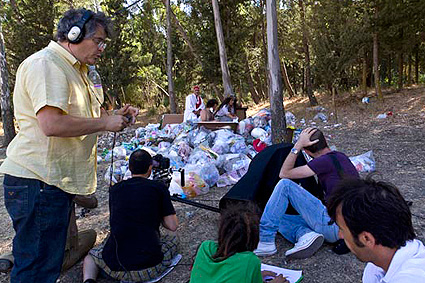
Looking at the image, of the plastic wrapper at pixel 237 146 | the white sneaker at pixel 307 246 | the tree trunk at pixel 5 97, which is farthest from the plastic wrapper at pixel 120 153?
the tree trunk at pixel 5 97

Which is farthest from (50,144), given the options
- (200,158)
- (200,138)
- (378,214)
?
(200,138)

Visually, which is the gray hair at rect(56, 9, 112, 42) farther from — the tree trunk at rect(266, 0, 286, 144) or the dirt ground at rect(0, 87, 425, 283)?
the tree trunk at rect(266, 0, 286, 144)

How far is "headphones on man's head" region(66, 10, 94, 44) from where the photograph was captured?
185 centimetres

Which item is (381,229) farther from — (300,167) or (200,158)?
(200,158)

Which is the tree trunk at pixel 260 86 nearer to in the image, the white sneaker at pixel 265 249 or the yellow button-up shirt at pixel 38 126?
the white sneaker at pixel 265 249

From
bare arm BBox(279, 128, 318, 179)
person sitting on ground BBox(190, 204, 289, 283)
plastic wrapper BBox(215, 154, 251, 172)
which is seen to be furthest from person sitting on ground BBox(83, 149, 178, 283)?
plastic wrapper BBox(215, 154, 251, 172)

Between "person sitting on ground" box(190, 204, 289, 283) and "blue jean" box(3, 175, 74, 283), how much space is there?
2.80 feet

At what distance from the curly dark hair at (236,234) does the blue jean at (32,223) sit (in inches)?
37.5

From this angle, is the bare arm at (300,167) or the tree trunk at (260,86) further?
the tree trunk at (260,86)

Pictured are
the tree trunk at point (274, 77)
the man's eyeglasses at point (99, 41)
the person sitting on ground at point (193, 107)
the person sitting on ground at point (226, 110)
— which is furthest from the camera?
the person sitting on ground at point (193, 107)

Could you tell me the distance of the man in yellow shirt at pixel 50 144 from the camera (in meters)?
1.70

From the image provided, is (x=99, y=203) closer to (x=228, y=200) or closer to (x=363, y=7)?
(x=228, y=200)

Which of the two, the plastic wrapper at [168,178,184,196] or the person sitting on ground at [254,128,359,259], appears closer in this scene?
the person sitting on ground at [254,128,359,259]

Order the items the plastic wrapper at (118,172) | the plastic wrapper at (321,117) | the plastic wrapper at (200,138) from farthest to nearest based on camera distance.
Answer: the plastic wrapper at (321,117)
the plastic wrapper at (200,138)
the plastic wrapper at (118,172)
